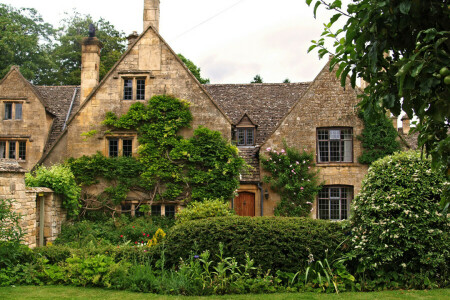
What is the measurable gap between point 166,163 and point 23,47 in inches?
1133

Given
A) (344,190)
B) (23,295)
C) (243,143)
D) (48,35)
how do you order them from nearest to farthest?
(23,295) < (344,190) < (243,143) < (48,35)

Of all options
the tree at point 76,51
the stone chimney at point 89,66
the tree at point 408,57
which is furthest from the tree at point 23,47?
the tree at point 408,57

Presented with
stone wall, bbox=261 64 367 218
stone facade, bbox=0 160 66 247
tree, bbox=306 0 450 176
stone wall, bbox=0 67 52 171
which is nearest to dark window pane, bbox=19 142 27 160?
stone wall, bbox=0 67 52 171

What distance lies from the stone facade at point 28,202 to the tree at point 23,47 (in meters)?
26.3

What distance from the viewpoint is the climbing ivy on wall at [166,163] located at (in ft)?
55.0

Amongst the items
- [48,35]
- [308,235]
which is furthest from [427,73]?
[48,35]

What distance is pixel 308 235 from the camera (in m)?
9.74

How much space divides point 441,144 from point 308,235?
6.71 metres

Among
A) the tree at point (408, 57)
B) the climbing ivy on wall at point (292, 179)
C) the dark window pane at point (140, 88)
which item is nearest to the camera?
the tree at point (408, 57)

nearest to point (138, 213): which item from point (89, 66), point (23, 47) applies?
point (89, 66)

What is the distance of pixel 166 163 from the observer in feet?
55.8

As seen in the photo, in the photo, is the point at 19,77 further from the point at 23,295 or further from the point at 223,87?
the point at 23,295

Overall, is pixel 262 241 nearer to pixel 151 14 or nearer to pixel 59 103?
pixel 151 14

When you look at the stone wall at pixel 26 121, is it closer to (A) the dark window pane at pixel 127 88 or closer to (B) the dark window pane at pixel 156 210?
(A) the dark window pane at pixel 127 88
